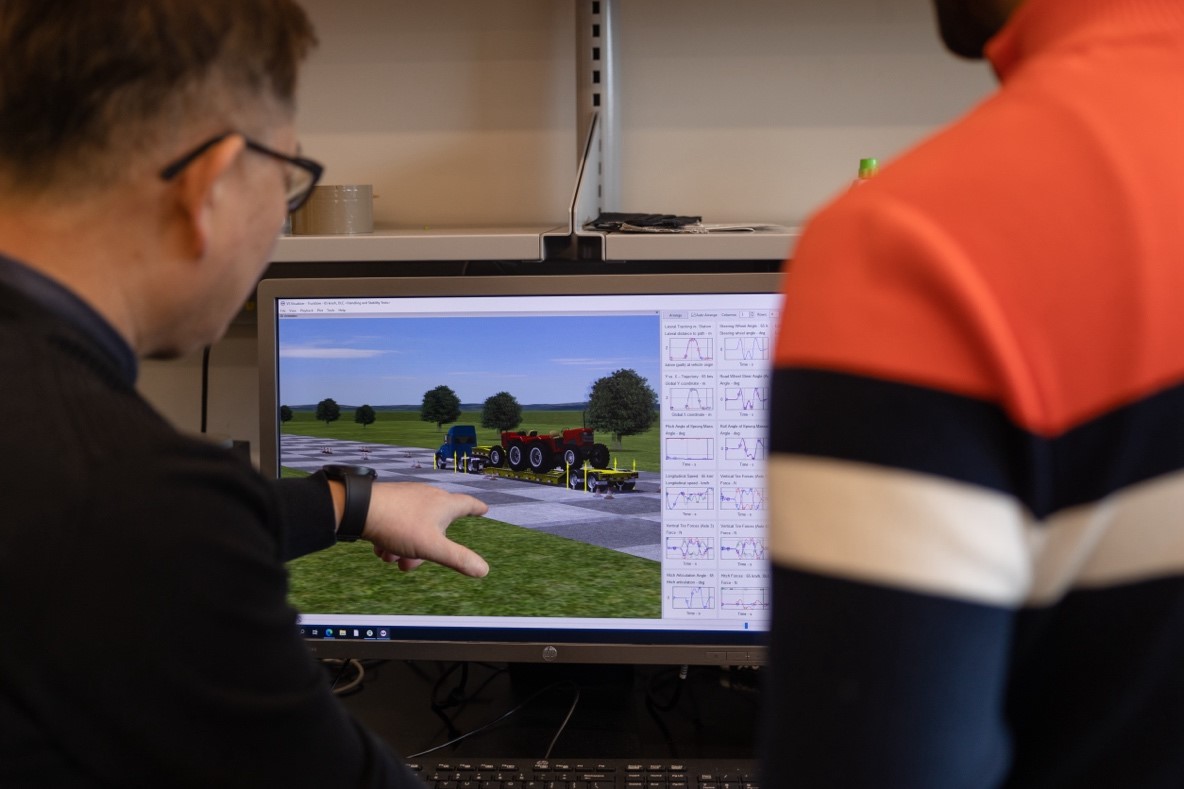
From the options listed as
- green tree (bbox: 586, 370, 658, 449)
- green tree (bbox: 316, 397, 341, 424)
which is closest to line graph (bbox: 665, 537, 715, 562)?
green tree (bbox: 586, 370, 658, 449)

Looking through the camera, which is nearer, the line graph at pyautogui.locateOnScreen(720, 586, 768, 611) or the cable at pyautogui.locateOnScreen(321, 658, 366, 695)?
the line graph at pyautogui.locateOnScreen(720, 586, 768, 611)

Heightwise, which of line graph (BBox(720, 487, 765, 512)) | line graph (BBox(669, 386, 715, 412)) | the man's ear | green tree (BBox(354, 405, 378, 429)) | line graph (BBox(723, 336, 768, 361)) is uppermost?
the man's ear

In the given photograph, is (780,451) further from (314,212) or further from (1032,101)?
(314,212)

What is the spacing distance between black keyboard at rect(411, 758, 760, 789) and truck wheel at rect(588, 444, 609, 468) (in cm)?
28

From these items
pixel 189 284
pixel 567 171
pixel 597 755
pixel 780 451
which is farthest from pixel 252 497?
pixel 567 171

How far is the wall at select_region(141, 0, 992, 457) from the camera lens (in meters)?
1.26

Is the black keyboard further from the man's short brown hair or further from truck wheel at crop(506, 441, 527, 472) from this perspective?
the man's short brown hair

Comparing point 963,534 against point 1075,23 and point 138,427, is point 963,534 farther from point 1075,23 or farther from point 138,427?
point 138,427

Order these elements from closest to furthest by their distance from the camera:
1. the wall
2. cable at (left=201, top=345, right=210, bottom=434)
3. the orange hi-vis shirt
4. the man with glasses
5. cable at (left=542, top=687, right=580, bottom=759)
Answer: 1. the orange hi-vis shirt
2. the man with glasses
3. cable at (left=542, top=687, right=580, bottom=759)
4. the wall
5. cable at (left=201, top=345, right=210, bottom=434)

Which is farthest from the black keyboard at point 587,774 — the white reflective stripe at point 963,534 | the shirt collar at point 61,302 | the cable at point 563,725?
the white reflective stripe at point 963,534

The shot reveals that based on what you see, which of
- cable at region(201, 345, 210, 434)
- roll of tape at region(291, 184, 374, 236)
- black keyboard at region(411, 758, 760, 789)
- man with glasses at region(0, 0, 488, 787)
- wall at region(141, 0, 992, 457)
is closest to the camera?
man with glasses at region(0, 0, 488, 787)

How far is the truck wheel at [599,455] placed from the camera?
103 centimetres

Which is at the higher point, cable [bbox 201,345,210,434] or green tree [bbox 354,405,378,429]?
cable [bbox 201,345,210,434]

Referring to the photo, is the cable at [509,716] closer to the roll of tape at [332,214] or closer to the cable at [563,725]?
the cable at [563,725]
